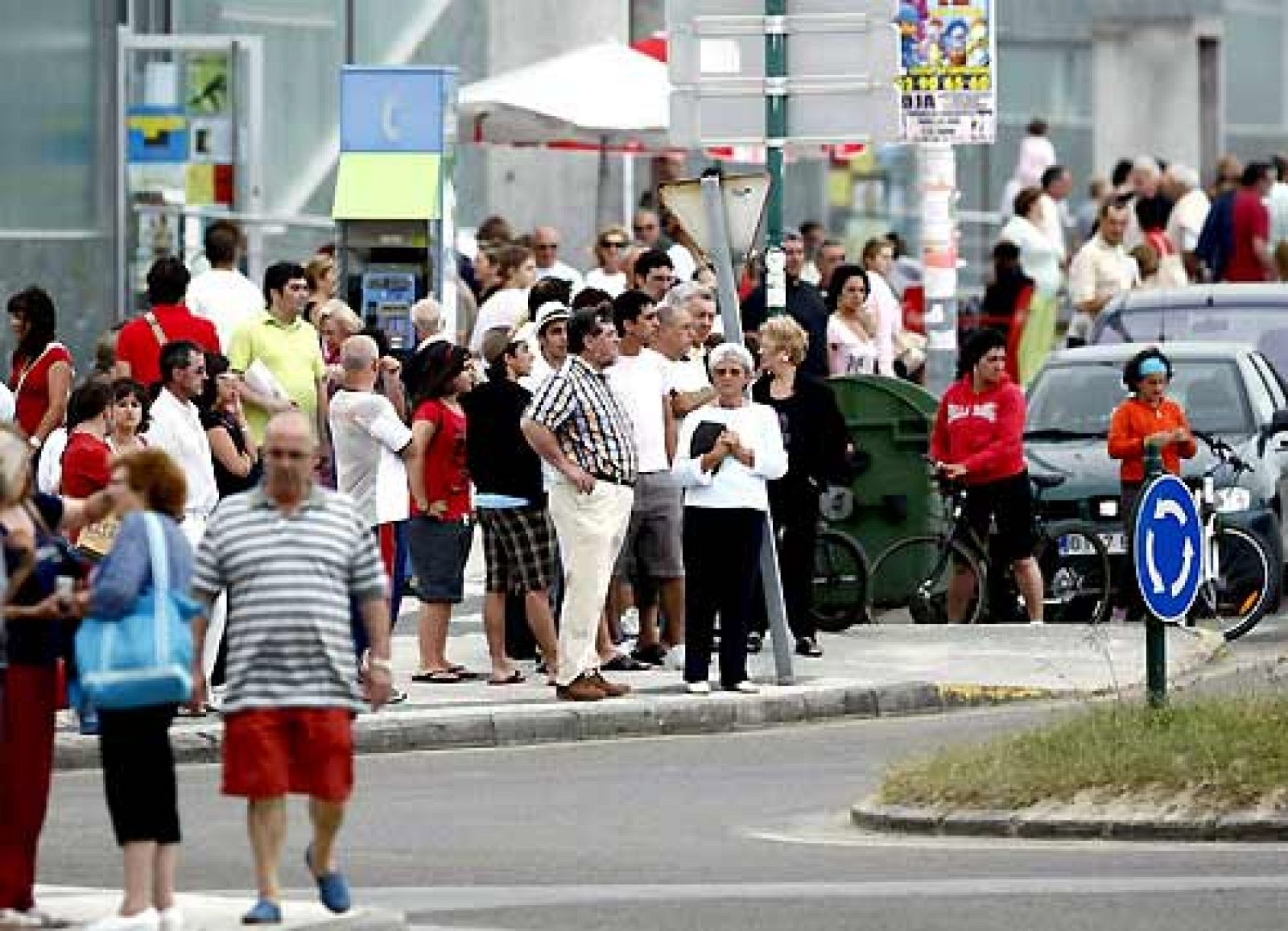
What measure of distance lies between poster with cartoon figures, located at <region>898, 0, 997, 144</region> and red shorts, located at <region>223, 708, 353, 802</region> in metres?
15.5

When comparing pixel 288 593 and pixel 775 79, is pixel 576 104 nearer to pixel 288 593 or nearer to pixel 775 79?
pixel 775 79

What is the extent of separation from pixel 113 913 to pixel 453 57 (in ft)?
78.5

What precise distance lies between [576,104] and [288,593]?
19.3 meters

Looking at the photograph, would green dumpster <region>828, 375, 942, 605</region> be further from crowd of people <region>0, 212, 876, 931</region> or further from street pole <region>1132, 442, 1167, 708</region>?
street pole <region>1132, 442, 1167, 708</region>

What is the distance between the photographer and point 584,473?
66.7 feet

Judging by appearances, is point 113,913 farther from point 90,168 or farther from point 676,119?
point 90,168

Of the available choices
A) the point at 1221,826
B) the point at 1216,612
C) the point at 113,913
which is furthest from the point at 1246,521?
the point at 113,913

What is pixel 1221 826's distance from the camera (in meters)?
15.8

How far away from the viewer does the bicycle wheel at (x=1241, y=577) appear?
80.8 feet

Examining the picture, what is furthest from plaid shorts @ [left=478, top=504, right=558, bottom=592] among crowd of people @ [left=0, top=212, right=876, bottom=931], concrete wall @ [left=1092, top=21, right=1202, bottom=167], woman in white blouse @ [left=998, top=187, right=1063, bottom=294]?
concrete wall @ [left=1092, top=21, right=1202, bottom=167]

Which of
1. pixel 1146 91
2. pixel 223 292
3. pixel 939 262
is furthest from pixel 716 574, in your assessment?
pixel 1146 91

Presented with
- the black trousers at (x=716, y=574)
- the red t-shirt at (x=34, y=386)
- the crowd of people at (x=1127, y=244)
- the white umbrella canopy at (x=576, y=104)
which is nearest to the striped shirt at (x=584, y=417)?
the black trousers at (x=716, y=574)

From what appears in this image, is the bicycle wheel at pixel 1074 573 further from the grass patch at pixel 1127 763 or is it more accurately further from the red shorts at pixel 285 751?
the red shorts at pixel 285 751

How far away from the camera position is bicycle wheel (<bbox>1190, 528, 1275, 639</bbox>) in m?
24.6
